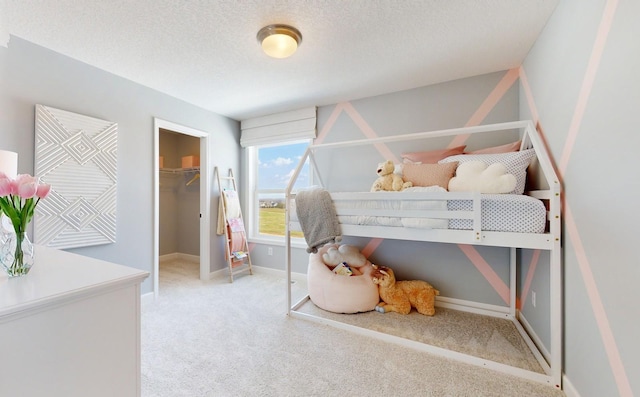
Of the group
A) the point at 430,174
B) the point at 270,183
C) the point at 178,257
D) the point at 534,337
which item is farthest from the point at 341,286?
the point at 178,257

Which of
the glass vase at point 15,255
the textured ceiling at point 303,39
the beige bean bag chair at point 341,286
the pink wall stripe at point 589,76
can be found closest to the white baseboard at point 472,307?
the beige bean bag chair at point 341,286

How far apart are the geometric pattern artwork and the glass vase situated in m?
1.52

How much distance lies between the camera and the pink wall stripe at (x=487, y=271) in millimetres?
2301

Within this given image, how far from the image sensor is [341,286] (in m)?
2.32

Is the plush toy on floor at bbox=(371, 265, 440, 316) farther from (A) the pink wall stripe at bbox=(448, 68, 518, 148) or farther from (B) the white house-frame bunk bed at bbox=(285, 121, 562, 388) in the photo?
(A) the pink wall stripe at bbox=(448, 68, 518, 148)

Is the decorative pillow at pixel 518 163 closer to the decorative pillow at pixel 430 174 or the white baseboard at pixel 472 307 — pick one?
the decorative pillow at pixel 430 174

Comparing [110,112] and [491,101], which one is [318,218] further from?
[110,112]

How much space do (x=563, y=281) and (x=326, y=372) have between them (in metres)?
1.49

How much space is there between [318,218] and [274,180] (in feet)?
5.76

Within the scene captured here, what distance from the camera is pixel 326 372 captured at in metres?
1.58

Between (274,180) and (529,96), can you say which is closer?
(529,96)

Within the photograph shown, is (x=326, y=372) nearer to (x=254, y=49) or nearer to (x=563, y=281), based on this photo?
(x=563, y=281)

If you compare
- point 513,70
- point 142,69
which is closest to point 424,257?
point 513,70

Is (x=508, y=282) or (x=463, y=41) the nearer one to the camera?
(x=463, y=41)
